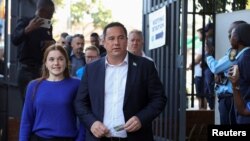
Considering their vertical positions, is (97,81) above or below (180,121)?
above

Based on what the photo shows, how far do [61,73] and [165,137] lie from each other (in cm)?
289

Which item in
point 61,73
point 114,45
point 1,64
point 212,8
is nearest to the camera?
point 114,45

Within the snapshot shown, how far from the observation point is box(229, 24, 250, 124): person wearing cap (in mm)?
5312

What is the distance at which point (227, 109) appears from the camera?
272 inches

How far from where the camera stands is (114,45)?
16.2 ft

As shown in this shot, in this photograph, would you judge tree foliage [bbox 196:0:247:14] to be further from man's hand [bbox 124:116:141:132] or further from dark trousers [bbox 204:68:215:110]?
man's hand [bbox 124:116:141:132]

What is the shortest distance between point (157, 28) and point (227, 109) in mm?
1673

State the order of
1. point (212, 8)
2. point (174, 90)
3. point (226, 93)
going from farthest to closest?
point (212, 8), point (174, 90), point (226, 93)

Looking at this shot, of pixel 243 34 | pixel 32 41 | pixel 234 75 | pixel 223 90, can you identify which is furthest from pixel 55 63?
pixel 223 90

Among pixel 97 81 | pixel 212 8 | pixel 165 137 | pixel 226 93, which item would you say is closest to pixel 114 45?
pixel 97 81

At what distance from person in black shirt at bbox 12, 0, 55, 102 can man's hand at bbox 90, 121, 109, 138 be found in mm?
2516

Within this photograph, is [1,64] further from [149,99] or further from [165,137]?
[149,99]

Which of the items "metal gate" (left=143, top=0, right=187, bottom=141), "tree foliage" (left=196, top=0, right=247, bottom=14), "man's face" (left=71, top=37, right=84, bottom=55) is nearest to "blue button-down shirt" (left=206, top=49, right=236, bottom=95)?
"metal gate" (left=143, top=0, right=187, bottom=141)

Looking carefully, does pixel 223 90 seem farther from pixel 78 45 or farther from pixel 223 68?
pixel 78 45
